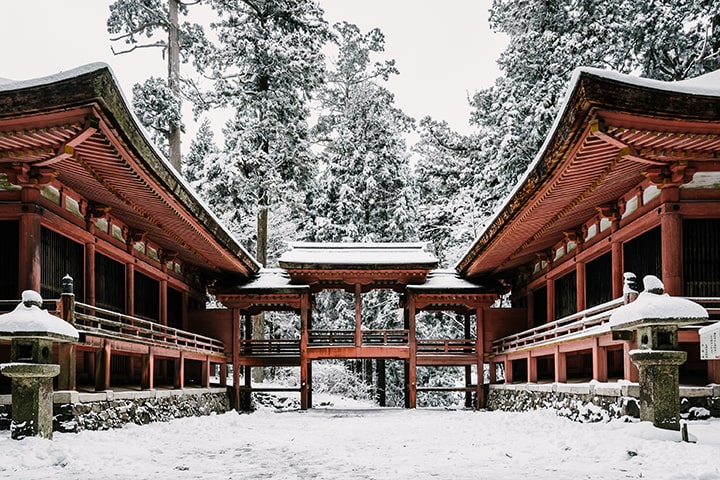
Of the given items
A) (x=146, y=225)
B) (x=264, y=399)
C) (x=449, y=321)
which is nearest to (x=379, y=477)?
(x=146, y=225)

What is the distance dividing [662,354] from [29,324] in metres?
8.10

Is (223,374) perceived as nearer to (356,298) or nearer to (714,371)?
(356,298)

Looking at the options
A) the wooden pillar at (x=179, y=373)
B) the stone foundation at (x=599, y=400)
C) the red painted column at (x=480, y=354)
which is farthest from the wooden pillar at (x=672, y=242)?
the red painted column at (x=480, y=354)

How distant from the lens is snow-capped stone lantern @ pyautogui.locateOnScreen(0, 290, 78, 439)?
9.26m

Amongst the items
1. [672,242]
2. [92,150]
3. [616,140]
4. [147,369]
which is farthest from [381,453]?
[147,369]

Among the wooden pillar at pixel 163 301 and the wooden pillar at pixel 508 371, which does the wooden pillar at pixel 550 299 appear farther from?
the wooden pillar at pixel 163 301

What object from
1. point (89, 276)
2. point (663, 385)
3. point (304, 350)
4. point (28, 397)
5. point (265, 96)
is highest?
point (265, 96)

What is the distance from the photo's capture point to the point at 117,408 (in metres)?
13.5

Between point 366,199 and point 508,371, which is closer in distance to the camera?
point 508,371

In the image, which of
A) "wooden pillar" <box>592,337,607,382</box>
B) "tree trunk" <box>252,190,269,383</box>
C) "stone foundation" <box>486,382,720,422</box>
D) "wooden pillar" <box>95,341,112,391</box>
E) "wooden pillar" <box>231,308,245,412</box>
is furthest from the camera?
"tree trunk" <box>252,190,269,383</box>

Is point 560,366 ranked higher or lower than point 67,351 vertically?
lower

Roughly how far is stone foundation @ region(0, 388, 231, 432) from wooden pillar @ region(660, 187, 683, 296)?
10.0m

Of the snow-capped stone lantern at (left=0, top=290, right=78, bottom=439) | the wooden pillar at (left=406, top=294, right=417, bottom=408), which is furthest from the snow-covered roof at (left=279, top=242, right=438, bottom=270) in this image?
the snow-capped stone lantern at (left=0, top=290, right=78, bottom=439)

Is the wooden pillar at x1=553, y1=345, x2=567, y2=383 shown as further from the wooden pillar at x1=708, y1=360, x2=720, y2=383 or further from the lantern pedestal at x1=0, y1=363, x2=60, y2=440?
the lantern pedestal at x1=0, y1=363, x2=60, y2=440
